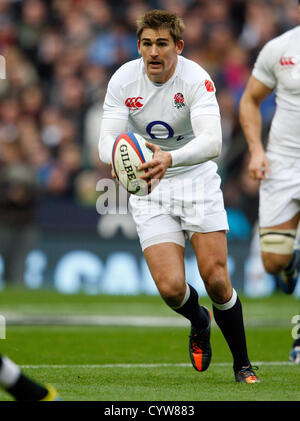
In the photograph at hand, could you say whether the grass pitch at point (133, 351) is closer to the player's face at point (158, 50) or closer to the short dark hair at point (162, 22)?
the player's face at point (158, 50)

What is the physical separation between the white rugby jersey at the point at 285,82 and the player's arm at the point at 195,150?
149 centimetres

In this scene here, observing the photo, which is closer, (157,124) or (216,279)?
(216,279)

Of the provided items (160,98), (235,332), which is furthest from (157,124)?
(235,332)

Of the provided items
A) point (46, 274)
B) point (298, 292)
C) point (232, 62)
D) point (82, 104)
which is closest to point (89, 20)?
point (82, 104)

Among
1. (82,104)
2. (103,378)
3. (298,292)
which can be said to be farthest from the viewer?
(82,104)

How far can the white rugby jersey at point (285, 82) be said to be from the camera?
7137 millimetres

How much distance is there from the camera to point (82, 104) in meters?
15.5

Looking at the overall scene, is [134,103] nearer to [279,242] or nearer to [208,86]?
[208,86]

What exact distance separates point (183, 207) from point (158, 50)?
1060 mm

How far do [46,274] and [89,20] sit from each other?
533 cm

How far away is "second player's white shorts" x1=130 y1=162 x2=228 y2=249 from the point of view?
606 centimetres

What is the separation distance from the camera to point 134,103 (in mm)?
6105

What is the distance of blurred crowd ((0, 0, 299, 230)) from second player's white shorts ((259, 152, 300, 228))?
5.87 metres
